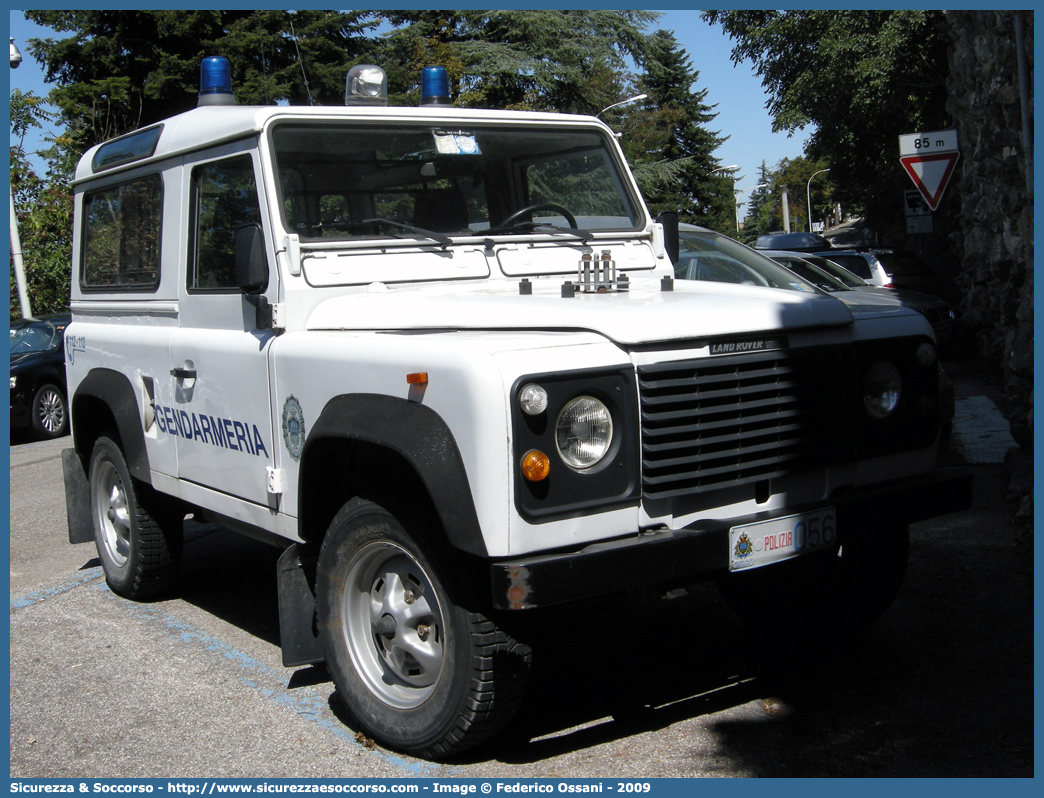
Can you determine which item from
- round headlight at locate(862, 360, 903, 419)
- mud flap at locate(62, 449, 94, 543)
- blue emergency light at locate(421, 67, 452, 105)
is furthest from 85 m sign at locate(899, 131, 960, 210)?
mud flap at locate(62, 449, 94, 543)

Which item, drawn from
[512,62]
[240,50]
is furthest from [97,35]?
[512,62]

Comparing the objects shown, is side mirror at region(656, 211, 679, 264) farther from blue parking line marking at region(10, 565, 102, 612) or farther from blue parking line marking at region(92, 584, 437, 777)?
blue parking line marking at region(10, 565, 102, 612)

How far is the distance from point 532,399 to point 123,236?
353 centimetres

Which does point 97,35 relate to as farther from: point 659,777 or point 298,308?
point 659,777

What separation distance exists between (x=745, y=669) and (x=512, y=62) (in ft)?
81.6

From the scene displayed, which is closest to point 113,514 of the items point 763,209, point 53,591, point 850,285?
point 53,591

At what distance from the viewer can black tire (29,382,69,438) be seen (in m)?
14.5

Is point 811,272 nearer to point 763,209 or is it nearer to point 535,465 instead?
point 535,465

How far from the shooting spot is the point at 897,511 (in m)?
3.89

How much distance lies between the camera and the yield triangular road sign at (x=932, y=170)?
10.5 metres

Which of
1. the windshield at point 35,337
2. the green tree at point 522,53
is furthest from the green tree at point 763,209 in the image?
the windshield at point 35,337

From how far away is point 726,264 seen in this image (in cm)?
968

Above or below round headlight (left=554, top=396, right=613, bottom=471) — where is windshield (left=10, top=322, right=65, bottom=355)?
above

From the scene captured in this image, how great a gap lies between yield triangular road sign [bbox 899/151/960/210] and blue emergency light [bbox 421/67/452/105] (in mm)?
6522
